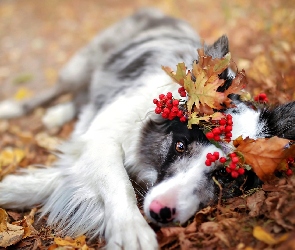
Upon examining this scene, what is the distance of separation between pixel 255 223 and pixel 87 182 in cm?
130

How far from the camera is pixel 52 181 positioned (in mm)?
3262

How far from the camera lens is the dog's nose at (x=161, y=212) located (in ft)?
7.43

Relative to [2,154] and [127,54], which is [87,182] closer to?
[2,154]

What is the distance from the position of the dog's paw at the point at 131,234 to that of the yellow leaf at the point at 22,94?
3.90m

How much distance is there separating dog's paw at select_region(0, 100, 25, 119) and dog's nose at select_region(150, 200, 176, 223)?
3.51 m

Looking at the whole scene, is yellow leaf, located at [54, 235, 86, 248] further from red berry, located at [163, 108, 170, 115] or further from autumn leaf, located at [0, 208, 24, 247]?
red berry, located at [163, 108, 170, 115]

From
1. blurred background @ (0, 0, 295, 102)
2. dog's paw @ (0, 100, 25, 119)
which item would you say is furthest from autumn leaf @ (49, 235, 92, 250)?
dog's paw @ (0, 100, 25, 119)

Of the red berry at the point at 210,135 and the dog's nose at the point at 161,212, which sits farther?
the red berry at the point at 210,135

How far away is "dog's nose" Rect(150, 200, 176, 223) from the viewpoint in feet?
7.43

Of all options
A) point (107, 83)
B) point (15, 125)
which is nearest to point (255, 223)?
point (107, 83)

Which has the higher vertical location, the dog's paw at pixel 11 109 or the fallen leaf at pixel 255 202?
the dog's paw at pixel 11 109

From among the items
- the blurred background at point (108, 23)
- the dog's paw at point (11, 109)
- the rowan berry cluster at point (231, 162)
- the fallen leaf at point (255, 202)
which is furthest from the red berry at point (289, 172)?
the dog's paw at point (11, 109)

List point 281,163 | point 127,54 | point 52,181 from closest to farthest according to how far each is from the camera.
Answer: point 281,163 → point 52,181 → point 127,54

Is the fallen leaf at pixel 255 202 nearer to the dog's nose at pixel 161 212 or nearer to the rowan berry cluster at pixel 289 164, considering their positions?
the rowan berry cluster at pixel 289 164
